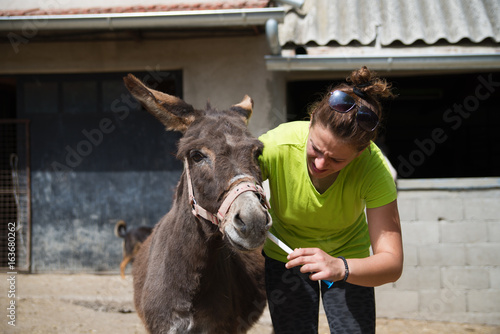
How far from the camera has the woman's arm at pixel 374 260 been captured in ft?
6.04

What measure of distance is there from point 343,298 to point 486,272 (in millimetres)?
3778

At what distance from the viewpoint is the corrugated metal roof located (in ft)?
20.1

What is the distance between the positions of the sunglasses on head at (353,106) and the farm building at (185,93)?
3.40 m

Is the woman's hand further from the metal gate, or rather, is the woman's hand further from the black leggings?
the metal gate

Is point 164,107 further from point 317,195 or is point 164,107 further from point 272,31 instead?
point 272,31

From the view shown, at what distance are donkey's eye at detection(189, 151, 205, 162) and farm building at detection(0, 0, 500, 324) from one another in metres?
3.18

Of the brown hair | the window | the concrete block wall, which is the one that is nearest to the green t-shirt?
the brown hair

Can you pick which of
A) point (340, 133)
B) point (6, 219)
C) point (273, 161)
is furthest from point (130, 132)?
point (340, 133)

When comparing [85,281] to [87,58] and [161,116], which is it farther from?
[161,116]

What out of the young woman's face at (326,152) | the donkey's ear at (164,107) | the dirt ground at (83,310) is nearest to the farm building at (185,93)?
the dirt ground at (83,310)

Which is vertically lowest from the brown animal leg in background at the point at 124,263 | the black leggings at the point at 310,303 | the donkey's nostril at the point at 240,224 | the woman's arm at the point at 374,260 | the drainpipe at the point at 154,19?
the brown animal leg in background at the point at 124,263

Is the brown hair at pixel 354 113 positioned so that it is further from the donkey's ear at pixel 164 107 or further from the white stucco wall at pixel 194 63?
the white stucco wall at pixel 194 63

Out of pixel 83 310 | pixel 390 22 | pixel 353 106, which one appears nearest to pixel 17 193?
pixel 83 310

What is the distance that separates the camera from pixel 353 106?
209cm
